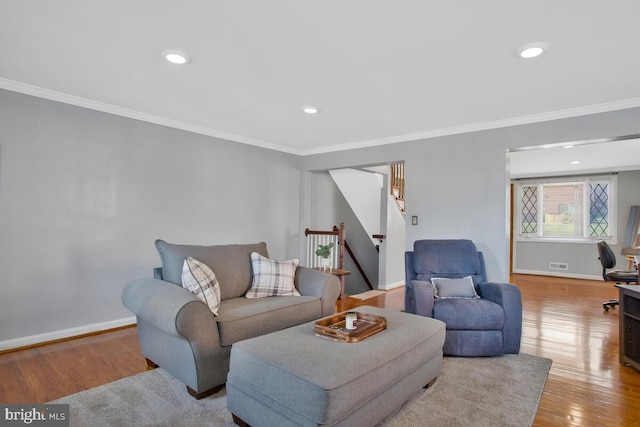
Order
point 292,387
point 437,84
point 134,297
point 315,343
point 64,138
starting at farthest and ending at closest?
point 64,138 → point 437,84 → point 134,297 → point 315,343 → point 292,387

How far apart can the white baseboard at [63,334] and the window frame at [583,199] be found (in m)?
7.82

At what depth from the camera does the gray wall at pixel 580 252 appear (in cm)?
668

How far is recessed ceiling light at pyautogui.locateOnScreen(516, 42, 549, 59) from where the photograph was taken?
7.02 ft

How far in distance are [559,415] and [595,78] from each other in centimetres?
237

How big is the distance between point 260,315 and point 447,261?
6.53ft

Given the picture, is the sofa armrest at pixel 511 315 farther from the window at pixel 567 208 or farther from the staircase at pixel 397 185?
the window at pixel 567 208

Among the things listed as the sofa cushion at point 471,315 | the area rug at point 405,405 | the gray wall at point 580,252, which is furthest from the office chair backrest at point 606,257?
the area rug at point 405,405

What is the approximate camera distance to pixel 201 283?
7.96 ft

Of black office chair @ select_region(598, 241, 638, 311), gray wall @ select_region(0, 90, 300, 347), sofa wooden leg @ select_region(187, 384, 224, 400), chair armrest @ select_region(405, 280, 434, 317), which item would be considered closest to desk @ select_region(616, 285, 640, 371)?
chair armrest @ select_region(405, 280, 434, 317)

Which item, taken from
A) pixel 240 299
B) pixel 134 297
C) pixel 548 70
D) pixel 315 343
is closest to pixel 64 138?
pixel 134 297

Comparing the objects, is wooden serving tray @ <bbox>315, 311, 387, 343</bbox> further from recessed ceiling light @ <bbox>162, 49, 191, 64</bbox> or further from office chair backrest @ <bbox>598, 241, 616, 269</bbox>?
office chair backrest @ <bbox>598, 241, 616, 269</bbox>

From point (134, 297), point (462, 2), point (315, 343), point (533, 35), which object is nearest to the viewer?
point (462, 2)

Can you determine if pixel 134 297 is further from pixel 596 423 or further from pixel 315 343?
pixel 596 423

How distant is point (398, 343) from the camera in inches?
76.6
